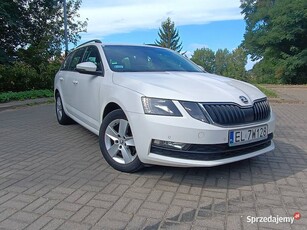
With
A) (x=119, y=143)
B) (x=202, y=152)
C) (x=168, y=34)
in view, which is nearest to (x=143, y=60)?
(x=119, y=143)

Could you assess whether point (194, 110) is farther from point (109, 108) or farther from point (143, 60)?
point (143, 60)

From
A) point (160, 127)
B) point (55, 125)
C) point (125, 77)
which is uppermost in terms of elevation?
point (125, 77)

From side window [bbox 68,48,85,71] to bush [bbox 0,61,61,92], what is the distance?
6.61m

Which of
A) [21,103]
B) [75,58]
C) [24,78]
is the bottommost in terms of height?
[21,103]

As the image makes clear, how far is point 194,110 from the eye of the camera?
9.97ft

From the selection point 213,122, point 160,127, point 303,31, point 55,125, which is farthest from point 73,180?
point 303,31

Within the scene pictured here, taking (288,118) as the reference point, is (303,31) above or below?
above

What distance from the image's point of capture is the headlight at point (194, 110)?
3018 mm

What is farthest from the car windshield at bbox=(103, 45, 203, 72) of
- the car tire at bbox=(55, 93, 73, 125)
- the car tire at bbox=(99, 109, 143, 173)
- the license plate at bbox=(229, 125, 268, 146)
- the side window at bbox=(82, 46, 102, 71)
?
the car tire at bbox=(55, 93, 73, 125)

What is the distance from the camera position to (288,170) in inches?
149

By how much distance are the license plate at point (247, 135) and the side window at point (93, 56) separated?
2.12 metres

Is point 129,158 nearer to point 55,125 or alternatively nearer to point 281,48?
point 55,125

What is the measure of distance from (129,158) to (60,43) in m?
20.8

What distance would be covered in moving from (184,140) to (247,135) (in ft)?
2.42
